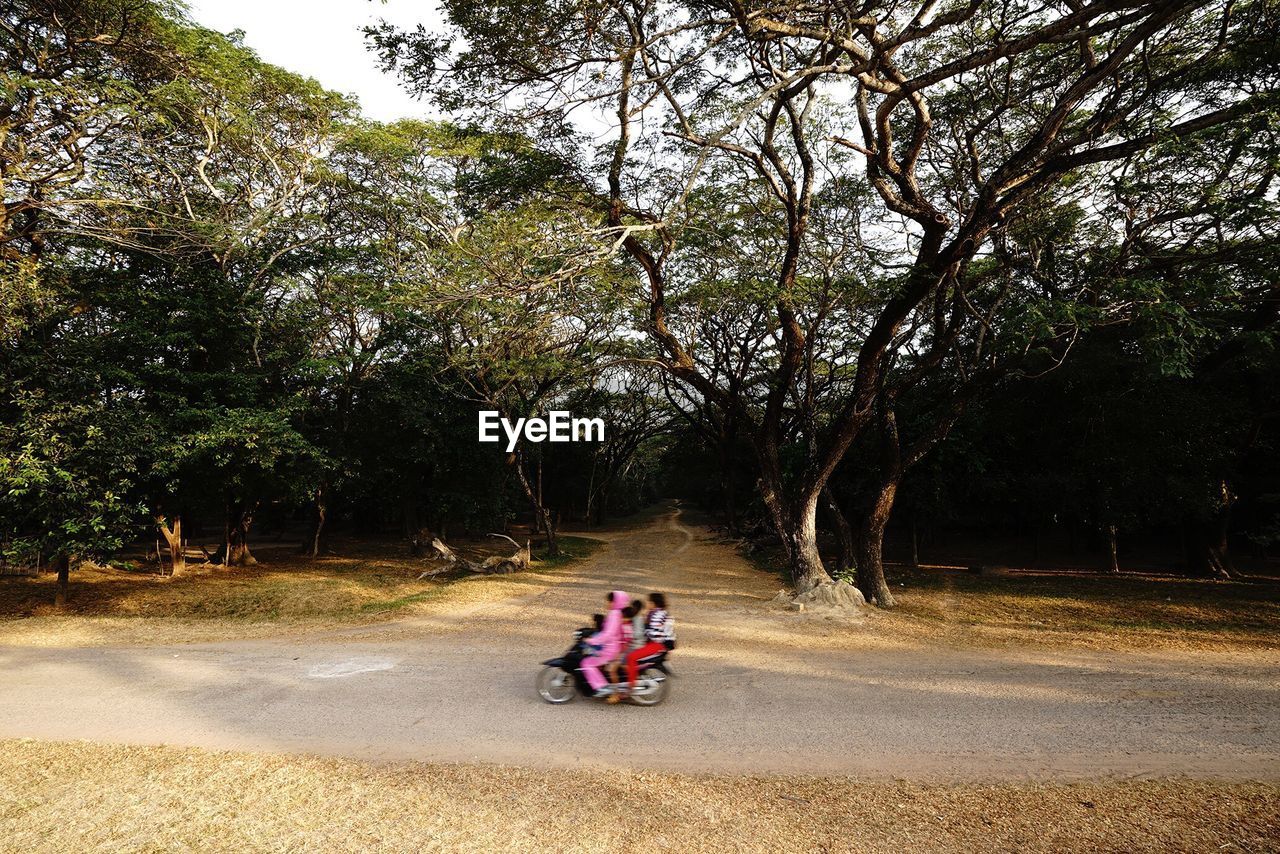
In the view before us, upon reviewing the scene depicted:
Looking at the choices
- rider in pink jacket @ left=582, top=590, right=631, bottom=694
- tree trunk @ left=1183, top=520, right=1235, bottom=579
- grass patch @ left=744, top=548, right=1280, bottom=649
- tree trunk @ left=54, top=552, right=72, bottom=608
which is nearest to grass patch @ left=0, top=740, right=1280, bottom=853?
rider in pink jacket @ left=582, top=590, right=631, bottom=694

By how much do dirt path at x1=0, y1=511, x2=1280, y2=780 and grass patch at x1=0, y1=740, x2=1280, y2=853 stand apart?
0.36 meters

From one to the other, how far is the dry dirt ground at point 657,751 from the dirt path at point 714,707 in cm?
4

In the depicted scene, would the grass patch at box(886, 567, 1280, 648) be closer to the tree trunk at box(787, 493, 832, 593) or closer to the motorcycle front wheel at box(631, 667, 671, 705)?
the tree trunk at box(787, 493, 832, 593)

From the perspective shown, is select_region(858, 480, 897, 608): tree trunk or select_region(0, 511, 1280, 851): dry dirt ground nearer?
select_region(0, 511, 1280, 851): dry dirt ground

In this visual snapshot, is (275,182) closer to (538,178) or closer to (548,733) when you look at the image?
(538,178)

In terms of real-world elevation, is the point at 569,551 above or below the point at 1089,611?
below

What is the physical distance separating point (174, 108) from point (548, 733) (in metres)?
16.1

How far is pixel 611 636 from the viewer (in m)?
6.60

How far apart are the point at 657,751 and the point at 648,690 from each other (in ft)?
4.03

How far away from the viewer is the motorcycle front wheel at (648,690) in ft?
21.8

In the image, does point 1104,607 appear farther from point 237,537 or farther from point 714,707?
point 237,537

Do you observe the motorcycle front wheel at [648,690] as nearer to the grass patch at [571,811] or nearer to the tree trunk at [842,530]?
the grass patch at [571,811]

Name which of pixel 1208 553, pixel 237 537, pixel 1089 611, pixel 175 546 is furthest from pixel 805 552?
pixel 237 537

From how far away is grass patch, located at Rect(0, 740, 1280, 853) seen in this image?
401cm
